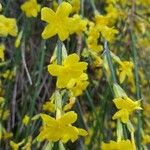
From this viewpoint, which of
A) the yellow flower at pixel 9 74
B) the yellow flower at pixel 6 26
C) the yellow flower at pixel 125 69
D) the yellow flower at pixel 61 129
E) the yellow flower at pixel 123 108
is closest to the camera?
the yellow flower at pixel 61 129

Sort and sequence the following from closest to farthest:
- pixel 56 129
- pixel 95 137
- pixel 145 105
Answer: pixel 56 129 → pixel 95 137 → pixel 145 105

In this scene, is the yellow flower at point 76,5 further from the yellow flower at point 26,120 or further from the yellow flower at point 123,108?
the yellow flower at point 123,108

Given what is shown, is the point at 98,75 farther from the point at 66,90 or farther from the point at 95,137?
the point at 66,90

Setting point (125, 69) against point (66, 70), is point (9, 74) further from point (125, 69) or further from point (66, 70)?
point (66, 70)

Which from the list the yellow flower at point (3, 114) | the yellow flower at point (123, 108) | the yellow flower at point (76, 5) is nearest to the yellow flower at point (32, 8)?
the yellow flower at point (76, 5)

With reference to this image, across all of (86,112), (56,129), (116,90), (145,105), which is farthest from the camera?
(86,112)

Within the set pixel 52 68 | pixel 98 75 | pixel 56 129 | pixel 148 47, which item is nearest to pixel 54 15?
pixel 52 68
